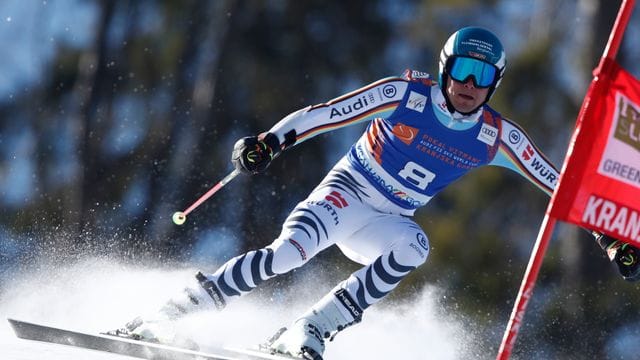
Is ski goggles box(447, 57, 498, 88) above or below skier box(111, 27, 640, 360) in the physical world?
above

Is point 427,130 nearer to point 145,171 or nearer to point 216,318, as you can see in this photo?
point 216,318

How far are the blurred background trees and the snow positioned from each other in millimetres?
10202

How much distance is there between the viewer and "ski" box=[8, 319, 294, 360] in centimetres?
625

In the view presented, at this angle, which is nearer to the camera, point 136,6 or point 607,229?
point 607,229

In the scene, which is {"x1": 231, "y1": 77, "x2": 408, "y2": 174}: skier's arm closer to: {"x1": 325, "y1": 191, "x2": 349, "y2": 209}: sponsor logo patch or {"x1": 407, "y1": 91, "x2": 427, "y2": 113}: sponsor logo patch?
{"x1": 407, "y1": 91, "x2": 427, "y2": 113}: sponsor logo patch

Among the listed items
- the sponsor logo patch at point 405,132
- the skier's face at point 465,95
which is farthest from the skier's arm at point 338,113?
the skier's face at point 465,95

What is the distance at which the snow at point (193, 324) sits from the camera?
8.90 meters

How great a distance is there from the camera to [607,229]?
578cm

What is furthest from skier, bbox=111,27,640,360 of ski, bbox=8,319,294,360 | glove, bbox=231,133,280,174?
ski, bbox=8,319,294,360

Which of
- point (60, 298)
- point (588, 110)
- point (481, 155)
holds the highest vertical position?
point (588, 110)

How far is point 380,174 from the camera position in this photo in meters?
7.33

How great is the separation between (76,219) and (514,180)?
26.6 ft

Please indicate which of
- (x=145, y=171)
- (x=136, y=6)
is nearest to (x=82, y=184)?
(x=145, y=171)

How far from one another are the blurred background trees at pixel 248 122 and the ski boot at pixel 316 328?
14.2 metres
